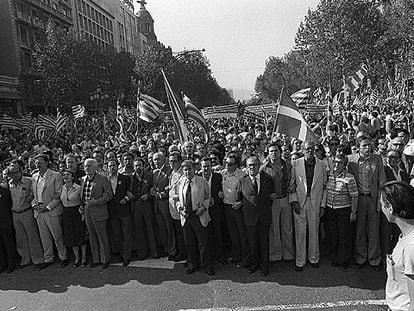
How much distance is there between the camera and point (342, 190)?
541 centimetres

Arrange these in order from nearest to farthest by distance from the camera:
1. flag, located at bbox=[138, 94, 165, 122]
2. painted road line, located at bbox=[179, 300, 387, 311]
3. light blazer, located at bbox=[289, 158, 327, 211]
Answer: painted road line, located at bbox=[179, 300, 387, 311], light blazer, located at bbox=[289, 158, 327, 211], flag, located at bbox=[138, 94, 165, 122]

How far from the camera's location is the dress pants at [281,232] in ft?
18.9

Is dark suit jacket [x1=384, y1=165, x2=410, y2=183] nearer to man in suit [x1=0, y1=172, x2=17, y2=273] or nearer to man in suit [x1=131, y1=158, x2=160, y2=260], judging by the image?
man in suit [x1=131, y1=158, x2=160, y2=260]

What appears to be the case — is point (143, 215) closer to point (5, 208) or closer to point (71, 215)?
point (71, 215)

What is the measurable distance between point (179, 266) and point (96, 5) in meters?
71.2

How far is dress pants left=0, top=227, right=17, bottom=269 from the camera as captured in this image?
633 cm

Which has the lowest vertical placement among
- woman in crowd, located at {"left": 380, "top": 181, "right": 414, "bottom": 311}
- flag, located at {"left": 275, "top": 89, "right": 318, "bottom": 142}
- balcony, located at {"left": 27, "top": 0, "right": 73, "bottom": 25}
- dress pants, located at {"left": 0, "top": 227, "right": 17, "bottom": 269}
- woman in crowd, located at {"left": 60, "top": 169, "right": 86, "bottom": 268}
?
dress pants, located at {"left": 0, "top": 227, "right": 17, "bottom": 269}

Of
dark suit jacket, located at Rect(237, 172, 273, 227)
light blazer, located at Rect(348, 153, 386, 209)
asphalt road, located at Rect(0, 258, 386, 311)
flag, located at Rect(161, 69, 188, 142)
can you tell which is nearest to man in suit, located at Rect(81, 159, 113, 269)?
asphalt road, located at Rect(0, 258, 386, 311)

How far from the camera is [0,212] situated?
20.4 feet

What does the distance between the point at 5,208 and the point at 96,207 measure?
1493mm

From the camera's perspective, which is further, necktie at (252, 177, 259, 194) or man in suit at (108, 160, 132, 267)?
man in suit at (108, 160, 132, 267)

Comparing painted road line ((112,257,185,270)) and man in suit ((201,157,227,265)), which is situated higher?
man in suit ((201,157,227,265))

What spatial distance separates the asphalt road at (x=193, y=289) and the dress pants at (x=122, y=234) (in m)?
0.34

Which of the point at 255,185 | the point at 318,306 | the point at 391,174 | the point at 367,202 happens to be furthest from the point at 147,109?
the point at 318,306
